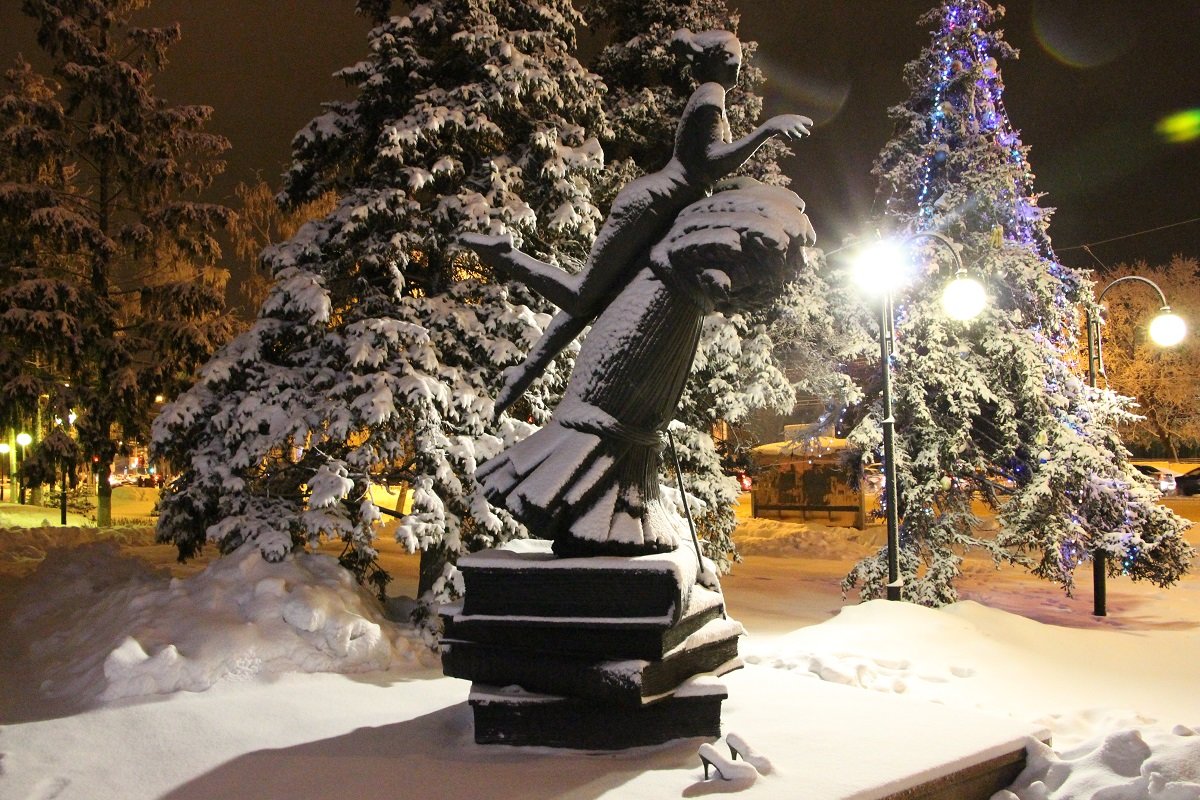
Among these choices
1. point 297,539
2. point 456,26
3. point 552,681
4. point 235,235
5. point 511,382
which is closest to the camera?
point 552,681

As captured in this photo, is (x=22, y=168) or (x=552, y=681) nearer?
(x=552, y=681)

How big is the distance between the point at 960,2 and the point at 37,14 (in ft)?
51.7

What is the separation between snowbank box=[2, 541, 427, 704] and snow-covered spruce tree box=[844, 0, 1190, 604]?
7.33 m

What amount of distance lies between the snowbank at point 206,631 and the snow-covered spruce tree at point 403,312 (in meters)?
0.48

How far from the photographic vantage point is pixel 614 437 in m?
4.31

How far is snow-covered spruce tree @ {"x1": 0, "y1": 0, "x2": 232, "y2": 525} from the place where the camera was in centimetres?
1373

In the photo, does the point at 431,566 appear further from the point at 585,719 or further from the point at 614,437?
the point at 614,437

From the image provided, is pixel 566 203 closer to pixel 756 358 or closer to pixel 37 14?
pixel 756 358

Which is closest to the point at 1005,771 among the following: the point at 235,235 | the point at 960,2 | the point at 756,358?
the point at 756,358

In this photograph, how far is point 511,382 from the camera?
4.94m

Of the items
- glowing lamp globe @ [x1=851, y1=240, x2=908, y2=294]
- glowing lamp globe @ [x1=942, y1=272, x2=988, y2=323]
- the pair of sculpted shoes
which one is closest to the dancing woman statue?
the pair of sculpted shoes

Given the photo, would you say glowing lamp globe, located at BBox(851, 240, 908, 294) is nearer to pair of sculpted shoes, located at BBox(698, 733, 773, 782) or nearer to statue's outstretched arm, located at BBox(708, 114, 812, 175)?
statue's outstretched arm, located at BBox(708, 114, 812, 175)

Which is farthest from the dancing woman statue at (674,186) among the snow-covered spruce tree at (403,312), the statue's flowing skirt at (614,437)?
the snow-covered spruce tree at (403,312)

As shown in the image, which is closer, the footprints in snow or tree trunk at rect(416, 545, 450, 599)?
the footprints in snow
